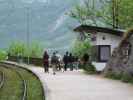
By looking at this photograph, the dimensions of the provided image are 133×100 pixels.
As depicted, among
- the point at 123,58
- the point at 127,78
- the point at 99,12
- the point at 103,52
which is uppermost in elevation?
the point at 99,12

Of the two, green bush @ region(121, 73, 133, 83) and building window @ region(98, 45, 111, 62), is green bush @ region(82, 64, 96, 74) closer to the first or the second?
building window @ region(98, 45, 111, 62)

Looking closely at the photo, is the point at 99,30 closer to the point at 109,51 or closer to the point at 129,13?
the point at 109,51

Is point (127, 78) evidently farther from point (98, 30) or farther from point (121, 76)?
point (98, 30)

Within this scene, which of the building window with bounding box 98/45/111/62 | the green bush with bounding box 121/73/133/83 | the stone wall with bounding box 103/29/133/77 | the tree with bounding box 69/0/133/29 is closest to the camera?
the green bush with bounding box 121/73/133/83

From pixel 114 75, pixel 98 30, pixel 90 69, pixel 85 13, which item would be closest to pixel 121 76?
pixel 114 75

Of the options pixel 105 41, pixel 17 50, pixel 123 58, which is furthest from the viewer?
pixel 17 50

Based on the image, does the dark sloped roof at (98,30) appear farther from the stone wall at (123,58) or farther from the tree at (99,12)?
the tree at (99,12)

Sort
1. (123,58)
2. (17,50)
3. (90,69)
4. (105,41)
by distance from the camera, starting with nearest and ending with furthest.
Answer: (123,58), (105,41), (90,69), (17,50)

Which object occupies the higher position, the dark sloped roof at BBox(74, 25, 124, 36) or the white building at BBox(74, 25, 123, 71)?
the dark sloped roof at BBox(74, 25, 124, 36)

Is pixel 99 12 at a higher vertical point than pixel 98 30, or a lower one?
higher

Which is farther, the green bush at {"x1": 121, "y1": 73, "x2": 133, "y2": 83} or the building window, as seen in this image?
the building window

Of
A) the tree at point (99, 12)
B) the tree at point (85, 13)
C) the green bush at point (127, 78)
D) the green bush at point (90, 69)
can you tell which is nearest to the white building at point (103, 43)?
the green bush at point (90, 69)

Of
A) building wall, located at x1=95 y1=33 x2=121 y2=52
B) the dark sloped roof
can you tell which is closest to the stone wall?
the dark sloped roof

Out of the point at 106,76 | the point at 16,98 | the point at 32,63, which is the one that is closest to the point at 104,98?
the point at 16,98
